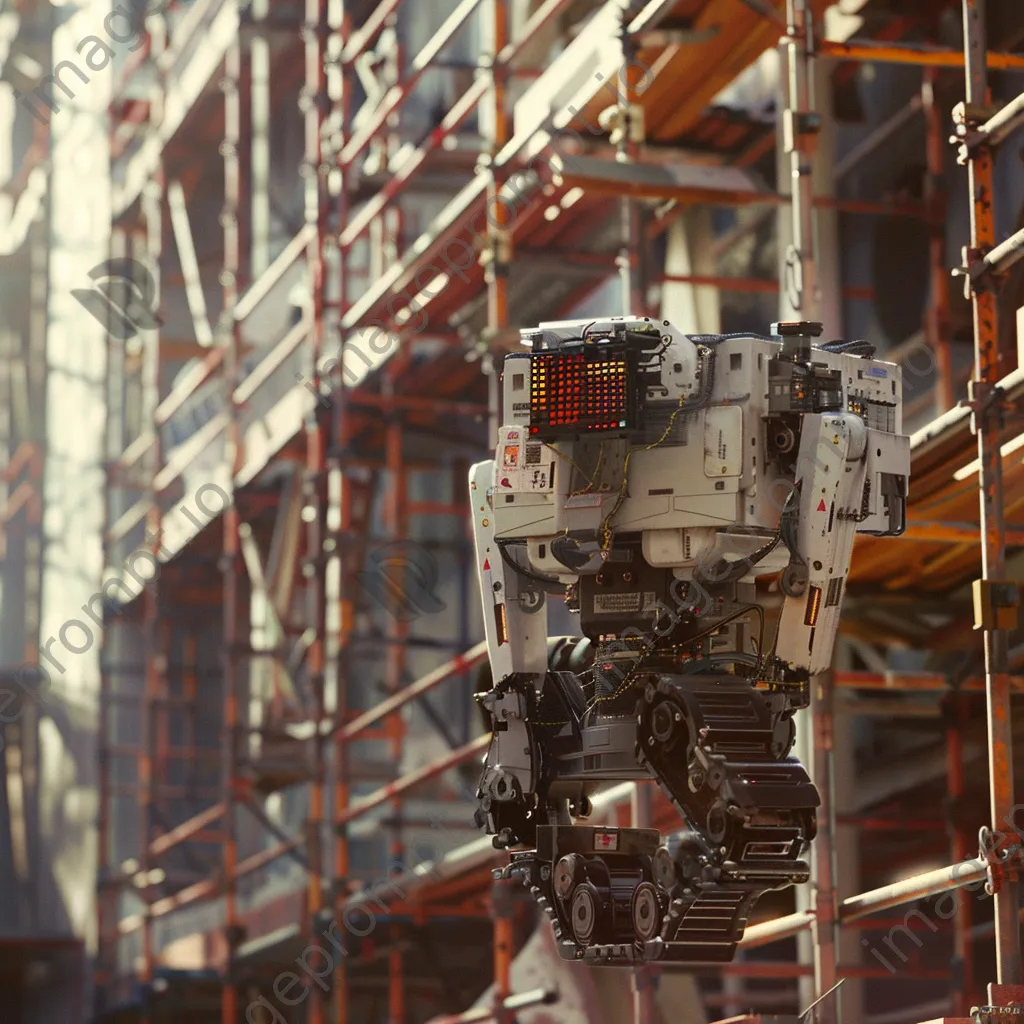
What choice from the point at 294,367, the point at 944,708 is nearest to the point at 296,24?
the point at 294,367

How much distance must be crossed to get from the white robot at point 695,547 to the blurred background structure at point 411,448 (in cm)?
107

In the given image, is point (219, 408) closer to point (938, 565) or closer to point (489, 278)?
point (489, 278)

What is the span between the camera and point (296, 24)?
23109mm

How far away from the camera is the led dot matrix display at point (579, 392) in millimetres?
9180

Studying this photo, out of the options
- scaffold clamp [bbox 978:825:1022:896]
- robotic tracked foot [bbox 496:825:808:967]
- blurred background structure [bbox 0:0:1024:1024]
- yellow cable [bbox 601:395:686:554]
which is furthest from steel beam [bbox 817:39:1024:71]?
robotic tracked foot [bbox 496:825:808:967]

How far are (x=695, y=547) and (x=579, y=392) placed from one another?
2.55 feet

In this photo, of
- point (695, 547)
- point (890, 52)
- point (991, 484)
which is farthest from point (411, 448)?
point (695, 547)

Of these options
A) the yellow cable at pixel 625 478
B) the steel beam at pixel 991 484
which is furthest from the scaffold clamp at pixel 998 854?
the yellow cable at pixel 625 478

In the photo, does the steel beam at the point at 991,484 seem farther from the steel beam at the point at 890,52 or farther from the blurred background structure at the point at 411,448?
the steel beam at the point at 890,52

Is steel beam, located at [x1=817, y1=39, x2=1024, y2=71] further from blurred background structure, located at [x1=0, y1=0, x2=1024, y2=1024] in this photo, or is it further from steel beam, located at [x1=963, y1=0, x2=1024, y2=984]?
steel beam, located at [x1=963, y1=0, x2=1024, y2=984]

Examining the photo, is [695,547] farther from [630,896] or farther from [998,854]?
[998,854]

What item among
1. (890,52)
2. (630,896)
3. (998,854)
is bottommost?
(630,896)

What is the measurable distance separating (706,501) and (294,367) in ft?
52.7

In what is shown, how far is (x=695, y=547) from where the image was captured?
9.23 meters
